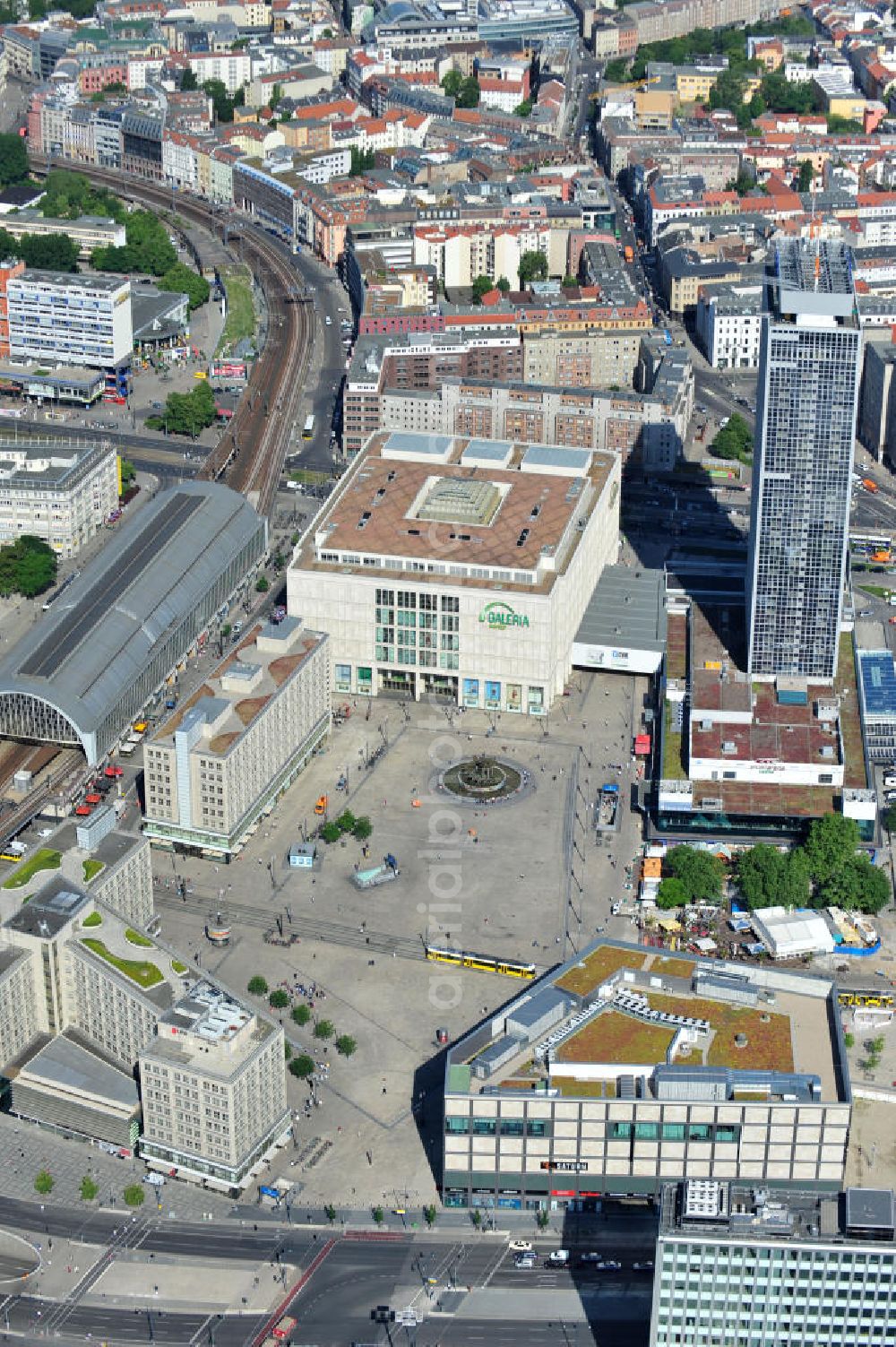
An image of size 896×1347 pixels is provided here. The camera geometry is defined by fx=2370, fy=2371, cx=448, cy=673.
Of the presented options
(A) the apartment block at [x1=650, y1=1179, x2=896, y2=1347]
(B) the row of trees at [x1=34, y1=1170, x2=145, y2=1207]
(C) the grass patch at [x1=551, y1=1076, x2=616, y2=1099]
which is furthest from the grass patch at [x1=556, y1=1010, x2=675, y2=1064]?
(B) the row of trees at [x1=34, y1=1170, x2=145, y2=1207]

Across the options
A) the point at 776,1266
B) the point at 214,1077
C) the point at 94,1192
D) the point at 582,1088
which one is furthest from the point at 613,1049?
the point at 94,1192

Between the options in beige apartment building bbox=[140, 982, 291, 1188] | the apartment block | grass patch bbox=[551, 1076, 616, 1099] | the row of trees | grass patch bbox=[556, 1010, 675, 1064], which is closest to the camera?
the apartment block

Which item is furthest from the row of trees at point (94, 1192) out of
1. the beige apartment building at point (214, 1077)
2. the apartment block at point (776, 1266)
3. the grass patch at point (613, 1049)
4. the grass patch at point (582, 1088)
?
the apartment block at point (776, 1266)

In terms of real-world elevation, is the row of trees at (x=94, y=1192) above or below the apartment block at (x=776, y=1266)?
below

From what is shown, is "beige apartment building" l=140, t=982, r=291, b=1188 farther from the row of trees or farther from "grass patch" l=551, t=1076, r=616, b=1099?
"grass patch" l=551, t=1076, r=616, b=1099

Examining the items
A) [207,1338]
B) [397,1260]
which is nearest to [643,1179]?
[397,1260]

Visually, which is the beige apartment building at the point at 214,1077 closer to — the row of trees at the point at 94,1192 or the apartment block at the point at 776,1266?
the row of trees at the point at 94,1192

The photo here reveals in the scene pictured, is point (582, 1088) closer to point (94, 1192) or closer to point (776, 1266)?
point (776, 1266)

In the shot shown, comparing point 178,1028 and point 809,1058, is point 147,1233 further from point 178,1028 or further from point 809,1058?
point 809,1058
